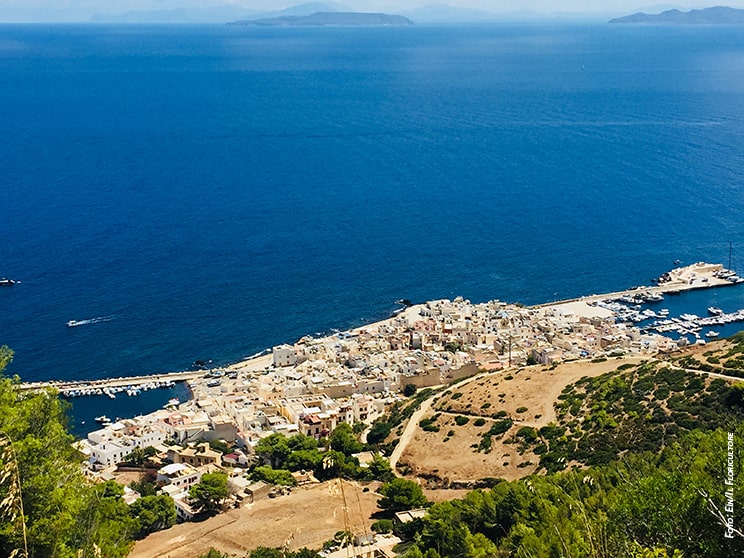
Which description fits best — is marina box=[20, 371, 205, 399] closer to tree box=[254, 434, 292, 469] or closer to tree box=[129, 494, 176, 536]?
tree box=[254, 434, 292, 469]

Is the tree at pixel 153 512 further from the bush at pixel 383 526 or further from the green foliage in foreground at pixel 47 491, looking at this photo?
the green foliage in foreground at pixel 47 491

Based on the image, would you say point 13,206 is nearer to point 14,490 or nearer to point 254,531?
point 254,531

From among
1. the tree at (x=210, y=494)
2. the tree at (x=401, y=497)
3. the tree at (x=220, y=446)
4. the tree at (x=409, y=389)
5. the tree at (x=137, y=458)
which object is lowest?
the tree at (x=409, y=389)

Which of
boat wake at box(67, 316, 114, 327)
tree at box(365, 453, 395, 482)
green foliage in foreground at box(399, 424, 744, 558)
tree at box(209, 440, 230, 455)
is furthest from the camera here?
boat wake at box(67, 316, 114, 327)

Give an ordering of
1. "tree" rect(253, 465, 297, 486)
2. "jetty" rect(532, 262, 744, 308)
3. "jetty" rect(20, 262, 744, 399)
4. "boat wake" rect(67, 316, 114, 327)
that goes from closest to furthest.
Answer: "tree" rect(253, 465, 297, 486) → "jetty" rect(20, 262, 744, 399) → "boat wake" rect(67, 316, 114, 327) → "jetty" rect(532, 262, 744, 308)

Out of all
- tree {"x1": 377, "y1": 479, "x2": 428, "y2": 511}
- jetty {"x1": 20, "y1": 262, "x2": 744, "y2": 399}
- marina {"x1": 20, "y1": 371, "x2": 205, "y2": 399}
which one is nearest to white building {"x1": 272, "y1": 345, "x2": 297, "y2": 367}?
jetty {"x1": 20, "y1": 262, "x2": 744, "y2": 399}

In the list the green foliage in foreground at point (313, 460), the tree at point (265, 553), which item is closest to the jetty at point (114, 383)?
the green foliage in foreground at point (313, 460)
